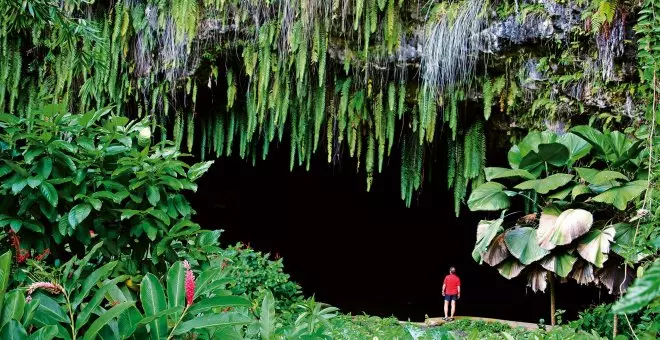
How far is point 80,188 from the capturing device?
1.90m

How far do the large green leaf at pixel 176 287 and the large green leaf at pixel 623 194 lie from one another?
4.01 m

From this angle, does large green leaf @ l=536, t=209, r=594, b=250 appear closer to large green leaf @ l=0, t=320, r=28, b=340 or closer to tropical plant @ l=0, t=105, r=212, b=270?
tropical plant @ l=0, t=105, r=212, b=270

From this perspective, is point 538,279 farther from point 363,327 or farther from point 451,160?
point 363,327

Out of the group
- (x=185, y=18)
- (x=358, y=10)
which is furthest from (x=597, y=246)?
(x=185, y=18)

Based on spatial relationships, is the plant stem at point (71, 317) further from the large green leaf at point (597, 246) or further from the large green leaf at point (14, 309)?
the large green leaf at point (597, 246)

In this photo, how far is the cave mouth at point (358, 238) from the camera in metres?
10.7

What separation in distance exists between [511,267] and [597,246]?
767mm

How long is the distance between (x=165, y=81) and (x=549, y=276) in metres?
4.45

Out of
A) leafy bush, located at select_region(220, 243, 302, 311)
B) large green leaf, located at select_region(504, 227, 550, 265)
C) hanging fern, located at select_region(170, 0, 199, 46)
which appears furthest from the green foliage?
hanging fern, located at select_region(170, 0, 199, 46)

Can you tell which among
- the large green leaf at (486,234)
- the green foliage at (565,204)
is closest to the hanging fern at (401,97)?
the green foliage at (565,204)

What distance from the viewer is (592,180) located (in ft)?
15.5

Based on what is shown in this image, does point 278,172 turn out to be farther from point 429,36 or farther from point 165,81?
point 429,36

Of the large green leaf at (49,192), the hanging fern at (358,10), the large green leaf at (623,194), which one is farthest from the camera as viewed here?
the hanging fern at (358,10)

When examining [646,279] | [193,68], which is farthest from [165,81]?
[646,279]
